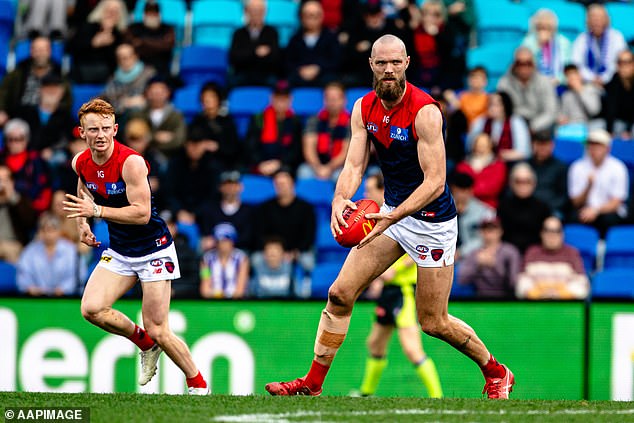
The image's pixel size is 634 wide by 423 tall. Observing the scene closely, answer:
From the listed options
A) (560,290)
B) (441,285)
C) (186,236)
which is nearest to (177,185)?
(186,236)

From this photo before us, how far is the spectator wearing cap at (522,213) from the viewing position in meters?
12.7

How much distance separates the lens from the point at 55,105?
1471 cm

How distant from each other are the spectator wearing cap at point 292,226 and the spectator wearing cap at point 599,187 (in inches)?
116

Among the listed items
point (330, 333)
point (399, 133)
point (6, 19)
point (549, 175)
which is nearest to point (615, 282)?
point (549, 175)

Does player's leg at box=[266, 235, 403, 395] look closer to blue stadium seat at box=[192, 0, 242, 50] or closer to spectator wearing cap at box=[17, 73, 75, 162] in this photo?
spectator wearing cap at box=[17, 73, 75, 162]

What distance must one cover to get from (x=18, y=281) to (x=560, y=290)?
5.50m

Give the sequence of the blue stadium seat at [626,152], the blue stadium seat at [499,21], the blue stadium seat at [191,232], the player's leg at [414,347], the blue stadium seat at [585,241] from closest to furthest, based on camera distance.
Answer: the player's leg at [414,347]
the blue stadium seat at [585,241]
the blue stadium seat at [191,232]
the blue stadium seat at [626,152]
the blue stadium seat at [499,21]

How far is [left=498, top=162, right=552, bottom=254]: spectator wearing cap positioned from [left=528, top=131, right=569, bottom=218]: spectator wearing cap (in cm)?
45

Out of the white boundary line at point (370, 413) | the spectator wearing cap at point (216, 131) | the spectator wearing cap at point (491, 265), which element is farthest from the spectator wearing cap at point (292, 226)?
the white boundary line at point (370, 413)

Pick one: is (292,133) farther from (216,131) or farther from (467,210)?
(467,210)

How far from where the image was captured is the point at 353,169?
794 centimetres

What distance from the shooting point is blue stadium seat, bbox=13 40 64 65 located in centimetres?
1598

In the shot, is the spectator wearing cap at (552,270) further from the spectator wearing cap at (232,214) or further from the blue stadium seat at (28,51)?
the blue stadium seat at (28,51)

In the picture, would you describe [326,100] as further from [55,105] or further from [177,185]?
[55,105]
